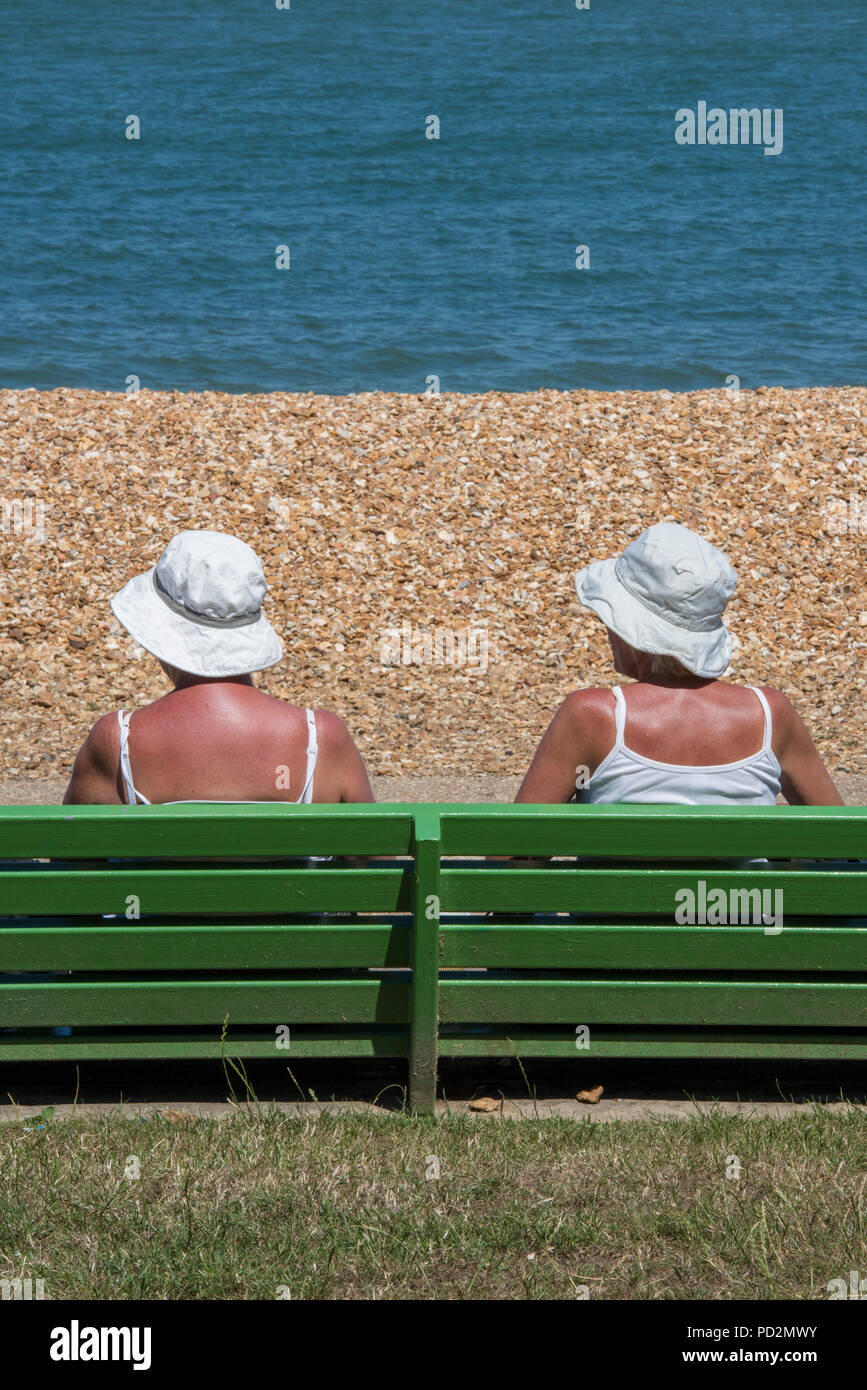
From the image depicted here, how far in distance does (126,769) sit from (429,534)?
17.7 ft

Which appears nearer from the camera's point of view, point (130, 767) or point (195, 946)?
point (195, 946)

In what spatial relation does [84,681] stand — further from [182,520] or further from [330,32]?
[330,32]

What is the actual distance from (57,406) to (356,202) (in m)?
18.8

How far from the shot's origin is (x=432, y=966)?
2.99 meters

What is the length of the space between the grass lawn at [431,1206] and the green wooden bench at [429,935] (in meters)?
0.17

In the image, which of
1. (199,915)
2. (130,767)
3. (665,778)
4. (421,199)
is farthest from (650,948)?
(421,199)

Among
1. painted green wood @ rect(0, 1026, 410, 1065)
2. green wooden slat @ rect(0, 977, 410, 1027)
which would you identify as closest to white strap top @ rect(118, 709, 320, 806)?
green wooden slat @ rect(0, 977, 410, 1027)

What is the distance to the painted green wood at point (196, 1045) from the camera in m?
3.10

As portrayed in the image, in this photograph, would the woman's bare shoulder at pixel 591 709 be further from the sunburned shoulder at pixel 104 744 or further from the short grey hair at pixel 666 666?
the sunburned shoulder at pixel 104 744

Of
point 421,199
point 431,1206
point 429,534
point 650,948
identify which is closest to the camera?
point 431,1206

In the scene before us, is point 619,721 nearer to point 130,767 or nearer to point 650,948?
point 650,948

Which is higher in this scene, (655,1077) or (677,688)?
(677,688)

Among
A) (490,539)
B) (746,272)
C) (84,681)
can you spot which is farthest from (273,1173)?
(746,272)

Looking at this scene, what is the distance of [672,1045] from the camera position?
123 inches
